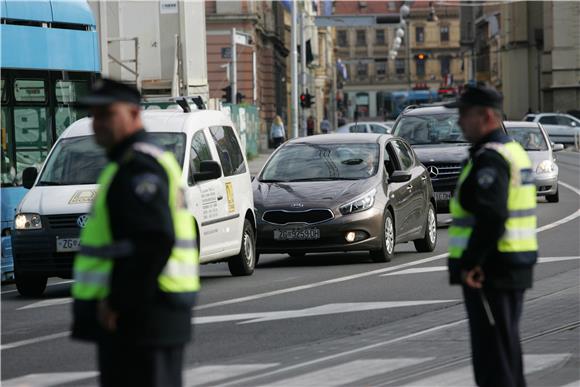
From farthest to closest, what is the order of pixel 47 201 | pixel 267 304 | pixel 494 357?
pixel 47 201
pixel 267 304
pixel 494 357

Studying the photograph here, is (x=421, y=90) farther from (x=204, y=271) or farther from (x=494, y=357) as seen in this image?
(x=494, y=357)

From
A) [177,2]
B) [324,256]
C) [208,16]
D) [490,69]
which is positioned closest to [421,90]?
[490,69]

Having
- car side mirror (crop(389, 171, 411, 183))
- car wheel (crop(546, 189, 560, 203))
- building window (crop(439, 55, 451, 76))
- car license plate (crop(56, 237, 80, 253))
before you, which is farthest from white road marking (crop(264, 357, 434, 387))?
building window (crop(439, 55, 451, 76))

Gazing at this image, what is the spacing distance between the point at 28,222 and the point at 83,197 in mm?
588

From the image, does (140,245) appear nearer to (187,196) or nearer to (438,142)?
(187,196)

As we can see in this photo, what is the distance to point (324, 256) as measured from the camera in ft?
62.8

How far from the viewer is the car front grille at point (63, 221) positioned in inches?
572

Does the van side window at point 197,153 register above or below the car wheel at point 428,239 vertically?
above

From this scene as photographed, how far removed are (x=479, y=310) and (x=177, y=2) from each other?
3731cm

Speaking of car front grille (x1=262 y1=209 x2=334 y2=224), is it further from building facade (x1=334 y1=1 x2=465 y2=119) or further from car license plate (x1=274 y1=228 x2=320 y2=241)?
building facade (x1=334 y1=1 x2=465 y2=119)

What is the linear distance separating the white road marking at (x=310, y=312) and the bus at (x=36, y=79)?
434cm

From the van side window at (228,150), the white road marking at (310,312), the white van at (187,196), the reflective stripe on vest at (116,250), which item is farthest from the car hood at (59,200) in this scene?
the reflective stripe on vest at (116,250)

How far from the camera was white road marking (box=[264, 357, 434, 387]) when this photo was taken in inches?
362

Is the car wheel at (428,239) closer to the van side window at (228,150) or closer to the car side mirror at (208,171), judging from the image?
the van side window at (228,150)
